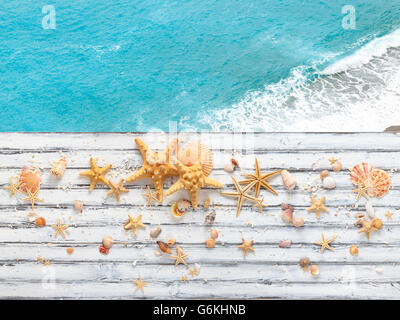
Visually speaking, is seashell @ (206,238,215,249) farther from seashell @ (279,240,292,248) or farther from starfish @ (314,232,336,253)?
starfish @ (314,232,336,253)

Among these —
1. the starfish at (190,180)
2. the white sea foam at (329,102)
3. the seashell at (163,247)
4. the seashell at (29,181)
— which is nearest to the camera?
the starfish at (190,180)

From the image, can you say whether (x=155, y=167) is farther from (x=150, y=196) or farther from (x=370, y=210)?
(x=370, y=210)

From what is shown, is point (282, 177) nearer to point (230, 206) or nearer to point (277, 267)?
point (230, 206)

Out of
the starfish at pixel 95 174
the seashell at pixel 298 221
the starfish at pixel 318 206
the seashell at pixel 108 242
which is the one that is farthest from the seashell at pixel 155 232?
the starfish at pixel 318 206

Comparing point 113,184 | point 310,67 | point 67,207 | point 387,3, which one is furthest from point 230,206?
point 387,3

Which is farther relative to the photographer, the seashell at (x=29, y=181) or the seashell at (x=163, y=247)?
the seashell at (x=29, y=181)

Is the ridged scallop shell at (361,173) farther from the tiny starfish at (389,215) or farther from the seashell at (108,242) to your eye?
the seashell at (108,242)

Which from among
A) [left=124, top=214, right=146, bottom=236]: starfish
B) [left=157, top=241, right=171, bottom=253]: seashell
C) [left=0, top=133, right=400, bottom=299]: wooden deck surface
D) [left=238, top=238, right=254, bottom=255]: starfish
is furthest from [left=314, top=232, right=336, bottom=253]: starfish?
[left=124, top=214, right=146, bottom=236]: starfish
